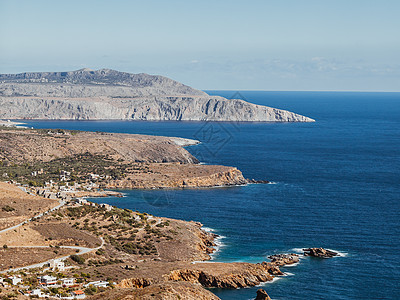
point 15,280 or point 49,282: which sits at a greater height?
point 15,280

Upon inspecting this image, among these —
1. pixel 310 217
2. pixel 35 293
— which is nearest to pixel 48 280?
pixel 35 293

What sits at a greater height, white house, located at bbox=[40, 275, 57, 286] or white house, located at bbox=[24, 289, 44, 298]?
white house, located at bbox=[24, 289, 44, 298]

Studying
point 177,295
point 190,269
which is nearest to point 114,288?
point 177,295

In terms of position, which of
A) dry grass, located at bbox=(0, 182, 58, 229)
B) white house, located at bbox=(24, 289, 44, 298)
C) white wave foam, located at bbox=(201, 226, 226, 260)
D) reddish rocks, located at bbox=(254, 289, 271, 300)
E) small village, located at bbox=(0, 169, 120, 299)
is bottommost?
white wave foam, located at bbox=(201, 226, 226, 260)

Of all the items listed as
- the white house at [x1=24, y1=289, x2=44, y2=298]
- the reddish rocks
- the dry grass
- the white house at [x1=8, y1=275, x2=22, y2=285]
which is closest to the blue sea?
the reddish rocks

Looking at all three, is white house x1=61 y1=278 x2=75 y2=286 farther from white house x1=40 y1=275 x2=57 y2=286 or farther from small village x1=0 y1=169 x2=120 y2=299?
white house x1=40 y1=275 x2=57 y2=286

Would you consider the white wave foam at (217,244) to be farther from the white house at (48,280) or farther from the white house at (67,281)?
the white house at (48,280)

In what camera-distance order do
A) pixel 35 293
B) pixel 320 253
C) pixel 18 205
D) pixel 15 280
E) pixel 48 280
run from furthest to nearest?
1. pixel 18 205
2. pixel 320 253
3. pixel 48 280
4. pixel 15 280
5. pixel 35 293

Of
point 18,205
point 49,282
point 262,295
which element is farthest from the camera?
point 18,205

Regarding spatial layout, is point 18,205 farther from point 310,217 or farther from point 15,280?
point 310,217

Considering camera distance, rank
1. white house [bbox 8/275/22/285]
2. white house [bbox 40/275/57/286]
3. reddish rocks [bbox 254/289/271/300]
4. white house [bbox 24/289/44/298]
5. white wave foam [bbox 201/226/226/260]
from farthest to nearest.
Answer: white wave foam [bbox 201/226/226/260], reddish rocks [bbox 254/289/271/300], white house [bbox 40/275/57/286], white house [bbox 8/275/22/285], white house [bbox 24/289/44/298]

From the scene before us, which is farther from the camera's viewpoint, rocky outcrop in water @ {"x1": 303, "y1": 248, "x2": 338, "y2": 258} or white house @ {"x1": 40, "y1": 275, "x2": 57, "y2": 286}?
rocky outcrop in water @ {"x1": 303, "y1": 248, "x2": 338, "y2": 258}
